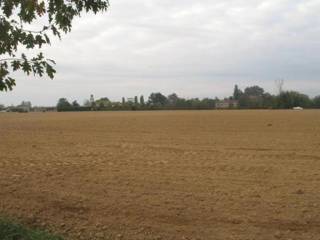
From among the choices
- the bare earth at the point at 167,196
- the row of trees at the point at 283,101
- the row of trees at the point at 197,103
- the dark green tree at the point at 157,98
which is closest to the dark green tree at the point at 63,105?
the row of trees at the point at 197,103

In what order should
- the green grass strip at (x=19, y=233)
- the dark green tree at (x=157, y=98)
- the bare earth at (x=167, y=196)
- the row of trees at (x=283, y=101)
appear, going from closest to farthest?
the green grass strip at (x=19, y=233) < the bare earth at (x=167, y=196) < the row of trees at (x=283, y=101) < the dark green tree at (x=157, y=98)

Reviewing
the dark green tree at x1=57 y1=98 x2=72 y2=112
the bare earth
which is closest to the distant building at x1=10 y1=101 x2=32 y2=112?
the dark green tree at x1=57 y1=98 x2=72 y2=112

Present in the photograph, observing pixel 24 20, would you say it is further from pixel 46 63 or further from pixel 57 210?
pixel 57 210

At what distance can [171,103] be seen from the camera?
137500mm

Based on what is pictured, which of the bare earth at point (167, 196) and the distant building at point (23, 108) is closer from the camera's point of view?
the bare earth at point (167, 196)

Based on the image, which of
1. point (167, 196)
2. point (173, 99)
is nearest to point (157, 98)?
point (173, 99)

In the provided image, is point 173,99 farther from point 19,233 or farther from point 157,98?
point 19,233

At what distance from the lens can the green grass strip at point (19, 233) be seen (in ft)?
20.7

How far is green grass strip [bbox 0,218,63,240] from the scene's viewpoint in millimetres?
6310

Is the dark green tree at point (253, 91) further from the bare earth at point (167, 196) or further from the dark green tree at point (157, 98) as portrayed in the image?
the bare earth at point (167, 196)

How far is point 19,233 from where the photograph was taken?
6449mm

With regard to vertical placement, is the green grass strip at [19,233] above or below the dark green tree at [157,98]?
below

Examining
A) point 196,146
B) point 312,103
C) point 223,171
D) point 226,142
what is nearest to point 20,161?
point 223,171

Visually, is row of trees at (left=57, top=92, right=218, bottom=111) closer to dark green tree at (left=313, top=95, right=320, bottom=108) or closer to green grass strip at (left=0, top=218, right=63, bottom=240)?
dark green tree at (left=313, top=95, right=320, bottom=108)
